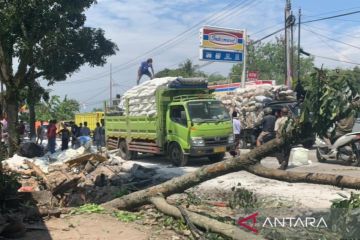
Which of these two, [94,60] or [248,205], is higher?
[94,60]

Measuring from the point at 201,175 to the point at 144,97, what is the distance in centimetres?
993

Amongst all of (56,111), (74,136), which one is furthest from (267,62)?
(74,136)

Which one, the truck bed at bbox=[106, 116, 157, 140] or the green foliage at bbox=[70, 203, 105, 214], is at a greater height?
the truck bed at bbox=[106, 116, 157, 140]

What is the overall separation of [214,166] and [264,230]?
146 cm

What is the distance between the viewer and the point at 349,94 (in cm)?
553

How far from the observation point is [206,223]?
649 cm

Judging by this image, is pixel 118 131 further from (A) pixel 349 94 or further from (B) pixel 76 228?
(A) pixel 349 94

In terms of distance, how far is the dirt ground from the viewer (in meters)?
6.52

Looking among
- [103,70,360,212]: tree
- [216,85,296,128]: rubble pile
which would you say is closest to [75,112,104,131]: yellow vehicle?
[216,85,296,128]: rubble pile

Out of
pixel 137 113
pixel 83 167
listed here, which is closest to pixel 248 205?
pixel 83 167

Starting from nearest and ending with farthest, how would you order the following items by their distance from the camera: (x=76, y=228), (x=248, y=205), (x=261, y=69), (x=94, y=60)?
(x=76, y=228), (x=248, y=205), (x=94, y=60), (x=261, y=69)

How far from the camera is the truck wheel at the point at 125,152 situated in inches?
720

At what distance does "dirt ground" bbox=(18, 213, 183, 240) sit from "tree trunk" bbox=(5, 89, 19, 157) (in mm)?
13053

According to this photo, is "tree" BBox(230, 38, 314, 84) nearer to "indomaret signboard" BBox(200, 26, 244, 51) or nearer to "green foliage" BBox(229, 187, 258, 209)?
"indomaret signboard" BBox(200, 26, 244, 51)
